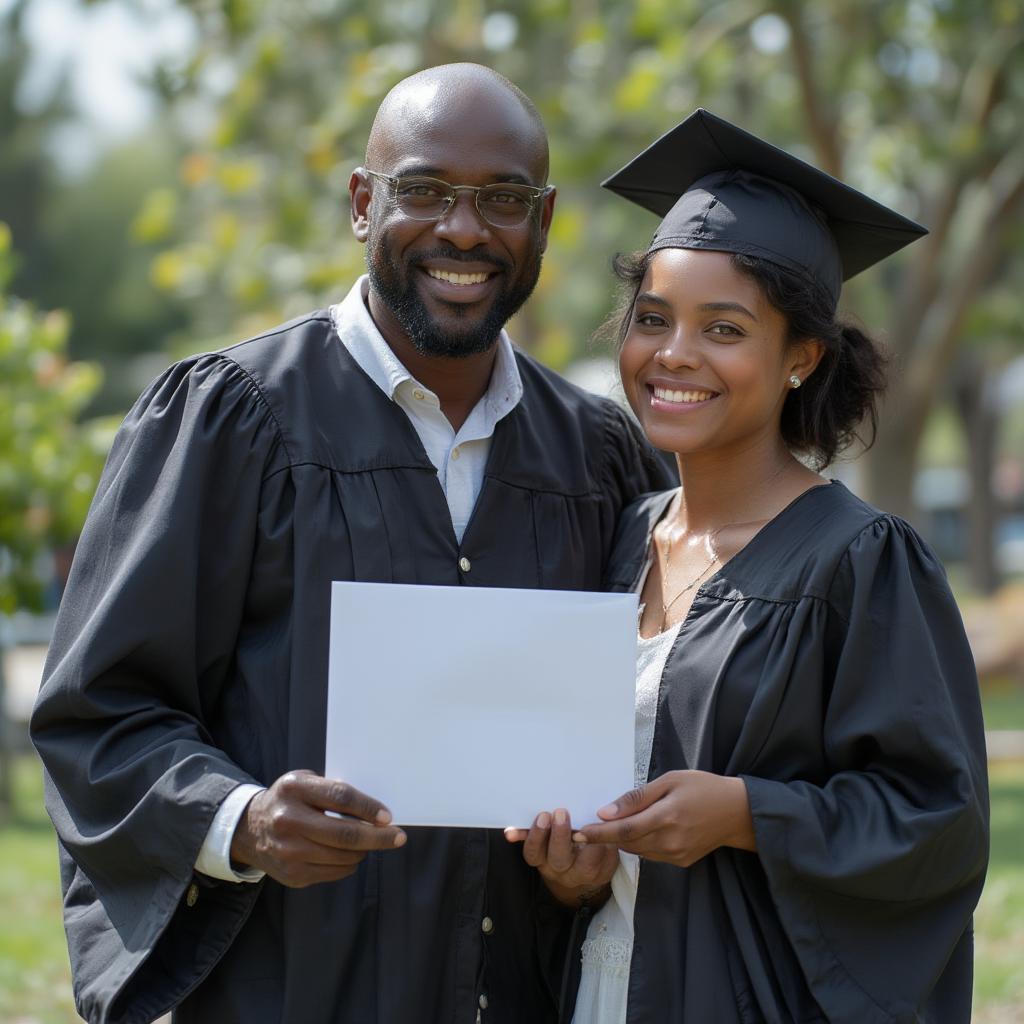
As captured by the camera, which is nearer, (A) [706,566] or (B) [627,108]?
(A) [706,566]

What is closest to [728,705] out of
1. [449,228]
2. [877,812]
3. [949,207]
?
[877,812]

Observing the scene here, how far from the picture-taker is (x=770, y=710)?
257 centimetres

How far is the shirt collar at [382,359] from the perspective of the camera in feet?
9.52

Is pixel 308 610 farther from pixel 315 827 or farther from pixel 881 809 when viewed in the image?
pixel 881 809

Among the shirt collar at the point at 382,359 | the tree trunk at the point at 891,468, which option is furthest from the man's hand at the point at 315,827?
the tree trunk at the point at 891,468

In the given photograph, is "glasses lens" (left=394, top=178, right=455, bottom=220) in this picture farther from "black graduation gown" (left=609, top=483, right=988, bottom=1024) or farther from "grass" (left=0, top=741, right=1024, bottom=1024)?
"grass" (left=0, top=741, right=1024, bottom=1024)

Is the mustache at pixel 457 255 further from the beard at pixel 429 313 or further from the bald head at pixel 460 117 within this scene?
the bald head at pixel 460 117

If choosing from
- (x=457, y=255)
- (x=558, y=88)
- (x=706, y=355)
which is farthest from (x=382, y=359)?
(x=558, y=88)

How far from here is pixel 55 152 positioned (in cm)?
3172

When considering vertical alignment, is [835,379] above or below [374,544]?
above

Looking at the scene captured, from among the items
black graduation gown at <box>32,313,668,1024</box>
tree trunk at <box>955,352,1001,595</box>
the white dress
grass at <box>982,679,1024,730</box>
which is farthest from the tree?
tree trunk at <box>955,352,1001,595</box>

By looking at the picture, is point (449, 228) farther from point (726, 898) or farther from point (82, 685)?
point (726, 898)

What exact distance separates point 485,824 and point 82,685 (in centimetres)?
74

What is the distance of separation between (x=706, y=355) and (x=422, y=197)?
0.64 m
